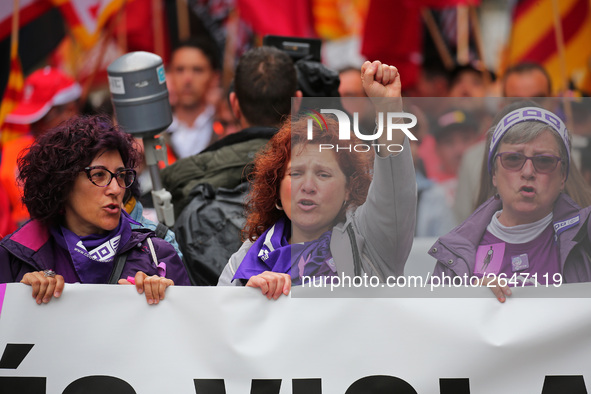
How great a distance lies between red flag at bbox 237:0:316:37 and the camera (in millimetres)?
8273

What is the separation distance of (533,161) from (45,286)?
165cm

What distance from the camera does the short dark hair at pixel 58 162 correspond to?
131 inches

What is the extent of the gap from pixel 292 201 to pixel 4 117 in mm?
4004

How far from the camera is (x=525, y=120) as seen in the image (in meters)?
2.94

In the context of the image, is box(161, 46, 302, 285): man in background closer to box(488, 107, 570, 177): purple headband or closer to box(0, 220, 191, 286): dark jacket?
box(0, 220, 191, 286): dark jacket

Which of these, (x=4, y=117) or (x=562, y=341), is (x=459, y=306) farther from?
(x=4, y=117)

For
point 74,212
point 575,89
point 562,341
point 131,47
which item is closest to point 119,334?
point 74,212

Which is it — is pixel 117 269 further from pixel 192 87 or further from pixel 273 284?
pixel 192 87

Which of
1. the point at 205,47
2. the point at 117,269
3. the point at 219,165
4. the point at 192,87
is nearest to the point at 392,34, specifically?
the point at 205,47

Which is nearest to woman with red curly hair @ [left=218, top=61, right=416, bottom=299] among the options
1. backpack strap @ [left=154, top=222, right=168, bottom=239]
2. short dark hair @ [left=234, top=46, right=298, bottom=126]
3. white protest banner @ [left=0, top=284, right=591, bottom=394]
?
white protest banner @ [left=0, top=284, right=591, bottom=394]

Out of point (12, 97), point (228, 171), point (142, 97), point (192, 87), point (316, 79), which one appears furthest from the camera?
point (192, 87)

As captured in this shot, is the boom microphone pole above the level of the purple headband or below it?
above

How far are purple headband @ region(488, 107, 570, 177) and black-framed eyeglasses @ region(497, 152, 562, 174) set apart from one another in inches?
1.6

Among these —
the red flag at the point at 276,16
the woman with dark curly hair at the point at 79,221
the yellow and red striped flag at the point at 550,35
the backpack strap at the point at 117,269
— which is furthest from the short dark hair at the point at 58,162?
the yellow and red striped flag at the point at 550,35
